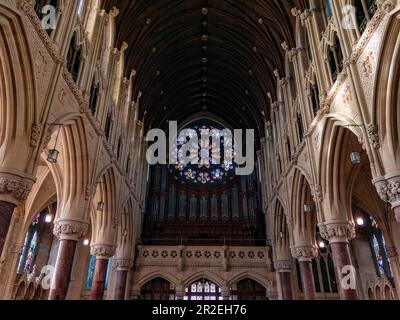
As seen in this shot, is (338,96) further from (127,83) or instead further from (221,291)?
(221,291)

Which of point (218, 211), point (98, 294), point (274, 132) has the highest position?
point (274, 132)

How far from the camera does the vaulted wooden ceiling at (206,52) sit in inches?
750

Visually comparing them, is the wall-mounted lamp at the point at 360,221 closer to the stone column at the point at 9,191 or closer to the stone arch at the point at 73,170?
the stone arch at the point at 73,170

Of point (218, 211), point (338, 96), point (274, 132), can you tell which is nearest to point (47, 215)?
point (218, 211)

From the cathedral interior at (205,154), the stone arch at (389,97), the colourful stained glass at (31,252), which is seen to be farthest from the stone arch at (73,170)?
the colourful stained glass at (31,252)

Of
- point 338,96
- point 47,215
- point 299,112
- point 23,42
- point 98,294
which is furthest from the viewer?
point 47,215

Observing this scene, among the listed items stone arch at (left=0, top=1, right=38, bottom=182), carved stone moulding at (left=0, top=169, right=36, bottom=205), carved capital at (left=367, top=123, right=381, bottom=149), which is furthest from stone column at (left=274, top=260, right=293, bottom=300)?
stone arch at (left=0, top=1, right=38, bottom=182)

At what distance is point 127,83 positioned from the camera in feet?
62.8

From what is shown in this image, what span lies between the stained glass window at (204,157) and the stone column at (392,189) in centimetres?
1934

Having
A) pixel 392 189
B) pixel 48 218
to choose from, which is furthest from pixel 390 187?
pixel 48 218

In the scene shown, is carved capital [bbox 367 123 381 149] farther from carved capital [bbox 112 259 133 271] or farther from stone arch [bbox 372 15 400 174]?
carved capital [bbox 112 259 133 271]

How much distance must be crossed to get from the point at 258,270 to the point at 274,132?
29.5 ft

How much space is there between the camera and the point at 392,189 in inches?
324
